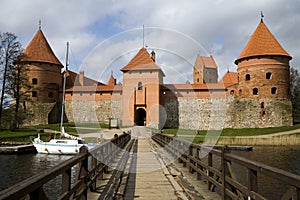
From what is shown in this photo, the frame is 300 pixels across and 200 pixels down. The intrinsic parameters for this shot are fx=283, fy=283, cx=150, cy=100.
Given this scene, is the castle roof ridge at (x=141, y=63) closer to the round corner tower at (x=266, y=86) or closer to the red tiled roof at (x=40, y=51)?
the red tiled roof at (x=40, y=51)

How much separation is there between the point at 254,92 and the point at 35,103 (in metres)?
23.7

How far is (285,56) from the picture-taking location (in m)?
27.6

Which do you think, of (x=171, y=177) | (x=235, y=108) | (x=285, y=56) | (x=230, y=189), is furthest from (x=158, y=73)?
(x=230, y=189)

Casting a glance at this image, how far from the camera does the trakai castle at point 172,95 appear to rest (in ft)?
90.7

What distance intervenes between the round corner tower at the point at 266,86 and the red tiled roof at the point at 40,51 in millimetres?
21576

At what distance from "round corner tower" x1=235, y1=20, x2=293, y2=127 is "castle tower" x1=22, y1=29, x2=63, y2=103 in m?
21.1

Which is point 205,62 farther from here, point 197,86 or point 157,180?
point 157,180

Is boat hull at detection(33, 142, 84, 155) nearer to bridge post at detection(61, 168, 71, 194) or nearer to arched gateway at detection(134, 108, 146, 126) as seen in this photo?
arched gateway at detection(134, 108, 146, 126)

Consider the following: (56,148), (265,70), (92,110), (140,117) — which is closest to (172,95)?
(140,117)

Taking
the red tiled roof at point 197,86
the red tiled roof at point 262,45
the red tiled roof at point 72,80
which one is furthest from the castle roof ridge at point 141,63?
the red tiled roof at point 262,45

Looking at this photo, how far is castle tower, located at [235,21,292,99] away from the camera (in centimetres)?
2753

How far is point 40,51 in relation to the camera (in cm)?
3300

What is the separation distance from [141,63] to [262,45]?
42.4 ft

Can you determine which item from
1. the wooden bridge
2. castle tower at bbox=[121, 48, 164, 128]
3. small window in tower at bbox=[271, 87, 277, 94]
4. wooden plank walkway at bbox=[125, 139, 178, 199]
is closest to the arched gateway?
castle tower at bbox=[121, 48, 164, 128]
